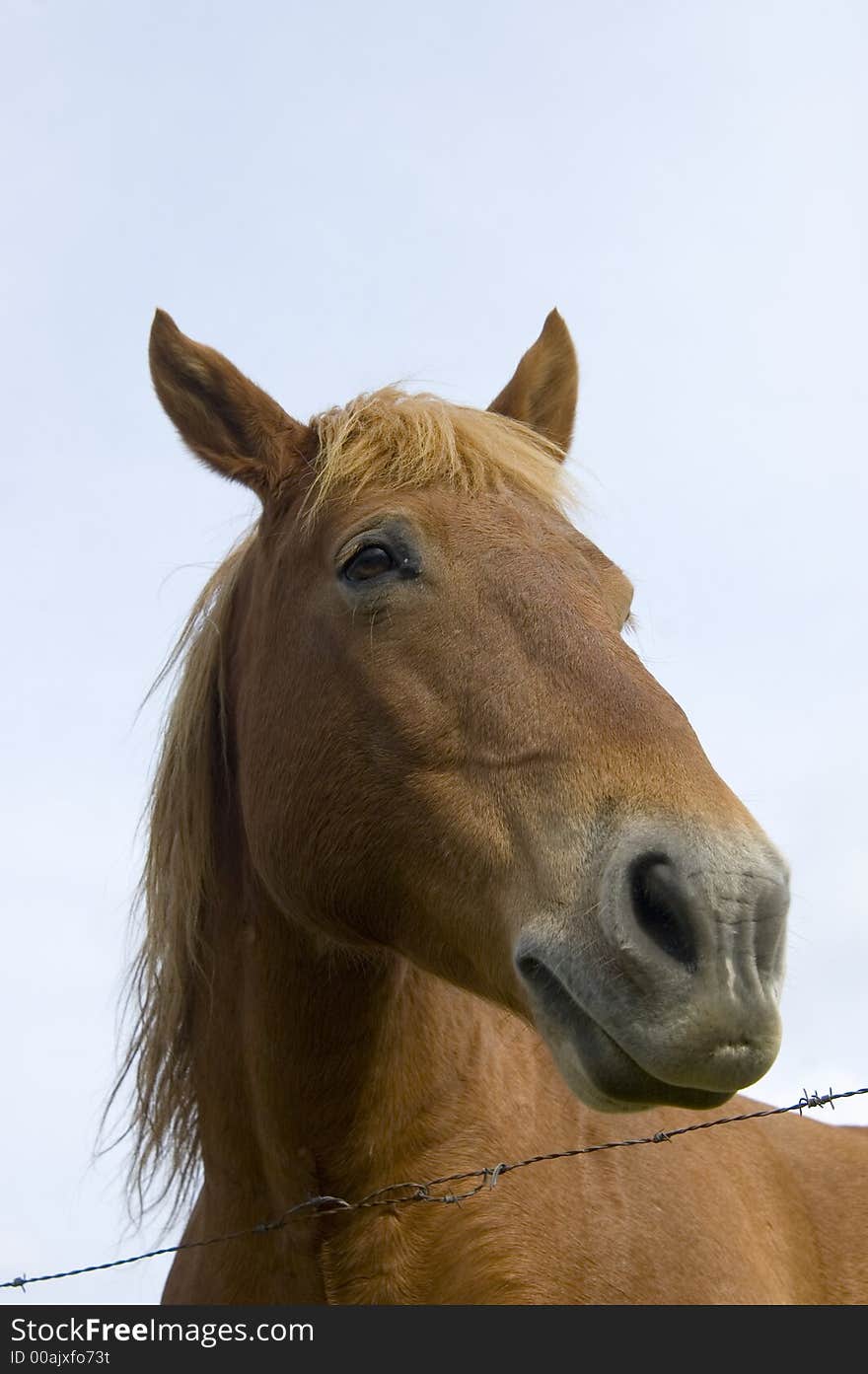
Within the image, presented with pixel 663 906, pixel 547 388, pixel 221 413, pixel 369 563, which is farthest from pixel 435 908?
pixel 547 388

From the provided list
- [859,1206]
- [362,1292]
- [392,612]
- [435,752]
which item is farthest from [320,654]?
[859,1206]

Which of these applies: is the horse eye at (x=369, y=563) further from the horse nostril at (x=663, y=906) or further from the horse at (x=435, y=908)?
the horse nostril at (x=663, y=906)

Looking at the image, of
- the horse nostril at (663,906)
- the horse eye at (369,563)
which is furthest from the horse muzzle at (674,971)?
the horse eye at (369,563)

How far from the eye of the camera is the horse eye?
11.4 ft

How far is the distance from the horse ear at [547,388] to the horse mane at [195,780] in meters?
0.26

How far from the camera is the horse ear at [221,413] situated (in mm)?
4039

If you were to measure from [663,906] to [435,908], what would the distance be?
0.78 meters

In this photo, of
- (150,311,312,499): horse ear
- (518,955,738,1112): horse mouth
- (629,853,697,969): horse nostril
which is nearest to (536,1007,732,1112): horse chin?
(518,955,738,1112): horse mouth

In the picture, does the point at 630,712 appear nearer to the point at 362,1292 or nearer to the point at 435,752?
the point at 435,752

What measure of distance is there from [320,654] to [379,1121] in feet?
4.13

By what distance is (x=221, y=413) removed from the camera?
162 inches

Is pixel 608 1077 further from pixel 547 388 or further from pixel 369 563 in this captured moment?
pixel 547 388

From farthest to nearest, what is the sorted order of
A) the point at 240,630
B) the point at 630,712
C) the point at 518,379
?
the point at 518,379 < the point at 240,630 < the point at 630,712

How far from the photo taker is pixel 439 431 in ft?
12.3
